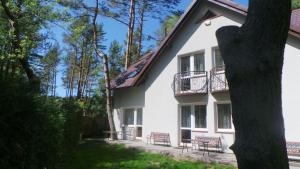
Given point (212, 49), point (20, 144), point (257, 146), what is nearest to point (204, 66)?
point (212, 49)

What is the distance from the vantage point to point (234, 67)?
3031 mm

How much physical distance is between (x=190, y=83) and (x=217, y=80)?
1911 mm

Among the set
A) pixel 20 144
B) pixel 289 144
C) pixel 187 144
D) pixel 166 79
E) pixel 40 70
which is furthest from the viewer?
pixel 40 70

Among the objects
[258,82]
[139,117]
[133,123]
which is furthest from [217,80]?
[258,82]

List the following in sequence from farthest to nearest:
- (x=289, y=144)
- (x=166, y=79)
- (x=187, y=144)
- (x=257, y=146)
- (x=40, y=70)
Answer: (x=40, y=70)
(x=166, y=79)
(x=187, y=144)
(x=289, y=144)
(x=257, y=146)

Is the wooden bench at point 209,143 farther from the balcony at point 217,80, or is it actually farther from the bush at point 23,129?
the bush at point 23,129

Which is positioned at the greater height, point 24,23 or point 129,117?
point 24,23

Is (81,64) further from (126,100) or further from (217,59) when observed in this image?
(217,59)

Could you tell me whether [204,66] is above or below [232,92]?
above

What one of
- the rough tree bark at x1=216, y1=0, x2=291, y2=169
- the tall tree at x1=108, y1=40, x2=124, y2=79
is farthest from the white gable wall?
the tall tree at x1=108, y1=40, x2=124, y2=79

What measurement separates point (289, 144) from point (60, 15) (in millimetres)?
11564

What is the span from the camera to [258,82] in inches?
117

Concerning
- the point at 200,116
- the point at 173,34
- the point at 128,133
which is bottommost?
the point at 128,133

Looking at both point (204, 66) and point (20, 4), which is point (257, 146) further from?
point (20, 4)
